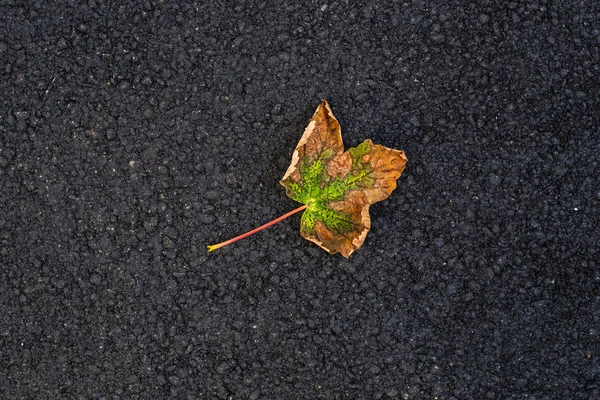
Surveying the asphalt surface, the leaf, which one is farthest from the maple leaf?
the asphalt surface

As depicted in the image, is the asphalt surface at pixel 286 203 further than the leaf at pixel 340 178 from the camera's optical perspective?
Yes

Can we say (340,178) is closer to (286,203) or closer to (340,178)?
(340,178)

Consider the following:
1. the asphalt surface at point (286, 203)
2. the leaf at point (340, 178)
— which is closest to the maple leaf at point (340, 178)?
the leaf at point (340, 178)

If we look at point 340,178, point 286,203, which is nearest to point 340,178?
point 340,178

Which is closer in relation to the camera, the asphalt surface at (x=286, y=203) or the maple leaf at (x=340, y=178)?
the maple leaf at (x=340, y=178)

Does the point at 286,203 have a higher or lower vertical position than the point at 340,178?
lower

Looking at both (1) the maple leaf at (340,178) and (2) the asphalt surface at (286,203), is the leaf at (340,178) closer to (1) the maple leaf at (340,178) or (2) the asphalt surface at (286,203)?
(1) the maple leaf at (340,178)
